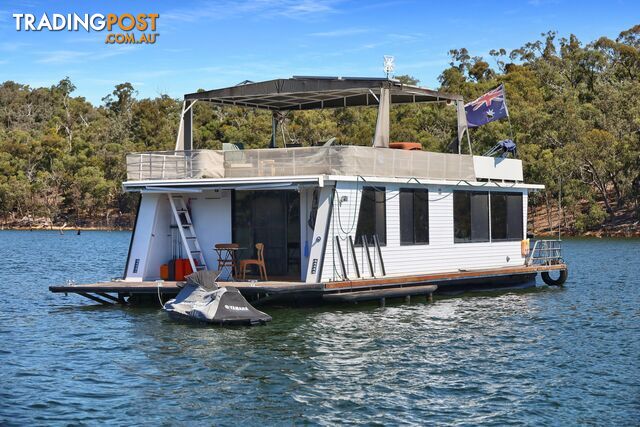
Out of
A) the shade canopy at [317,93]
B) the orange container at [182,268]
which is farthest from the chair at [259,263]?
the shade canopy at [317,93]

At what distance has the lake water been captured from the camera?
13.5 meters

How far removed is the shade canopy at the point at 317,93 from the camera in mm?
23969

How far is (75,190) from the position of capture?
101 metres

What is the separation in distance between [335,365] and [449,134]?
64214 mm

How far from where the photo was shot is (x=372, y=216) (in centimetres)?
2345

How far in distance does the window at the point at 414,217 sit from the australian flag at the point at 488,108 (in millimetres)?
4248

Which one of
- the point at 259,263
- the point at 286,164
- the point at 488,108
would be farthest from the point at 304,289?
the point at 488,108

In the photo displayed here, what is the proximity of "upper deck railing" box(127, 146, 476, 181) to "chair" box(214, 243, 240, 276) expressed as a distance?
187cm

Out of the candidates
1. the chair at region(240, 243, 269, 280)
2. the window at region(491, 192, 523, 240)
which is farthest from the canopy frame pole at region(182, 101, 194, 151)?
the window at region(491, 192, 523, 240)

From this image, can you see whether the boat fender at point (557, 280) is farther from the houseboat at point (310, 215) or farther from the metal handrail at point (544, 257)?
the houseboat at point (310, 215)

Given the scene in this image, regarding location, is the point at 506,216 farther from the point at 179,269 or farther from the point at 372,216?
the point at 179,269

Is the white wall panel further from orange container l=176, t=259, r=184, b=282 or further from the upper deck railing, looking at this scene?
orange container l=176, t=259, r=184, b=282

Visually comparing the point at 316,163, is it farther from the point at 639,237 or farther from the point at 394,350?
the point at 639,237

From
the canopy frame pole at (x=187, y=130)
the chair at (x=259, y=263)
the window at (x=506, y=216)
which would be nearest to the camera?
the chair at (x=259, y=263)
